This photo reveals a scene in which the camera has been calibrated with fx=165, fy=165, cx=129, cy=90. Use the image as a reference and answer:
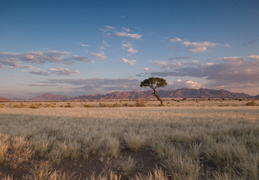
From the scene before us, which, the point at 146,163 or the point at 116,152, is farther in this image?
the point at 116,152

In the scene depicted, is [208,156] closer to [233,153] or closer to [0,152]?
[233,153]

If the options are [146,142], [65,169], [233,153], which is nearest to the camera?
[65,169]

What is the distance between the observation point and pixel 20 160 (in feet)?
14.0

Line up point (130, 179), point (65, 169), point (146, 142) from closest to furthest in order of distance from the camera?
point (130, 179) < point (65, 169) < point (146, 142)

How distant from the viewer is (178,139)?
613cm

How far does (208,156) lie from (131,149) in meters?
2.28

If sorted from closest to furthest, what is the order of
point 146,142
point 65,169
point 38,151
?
point 65,169 → point 38,151 → point 146,142

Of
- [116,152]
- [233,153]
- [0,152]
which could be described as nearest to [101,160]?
[116,152]

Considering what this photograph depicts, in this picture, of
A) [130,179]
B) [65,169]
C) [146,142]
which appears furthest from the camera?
[146,142]

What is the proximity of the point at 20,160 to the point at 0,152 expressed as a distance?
0.80 metres

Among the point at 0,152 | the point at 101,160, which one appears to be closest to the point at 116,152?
the point at 101,160

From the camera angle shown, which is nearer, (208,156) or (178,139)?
(208,156)

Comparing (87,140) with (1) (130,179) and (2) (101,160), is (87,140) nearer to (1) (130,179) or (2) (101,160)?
(2) (101,160)

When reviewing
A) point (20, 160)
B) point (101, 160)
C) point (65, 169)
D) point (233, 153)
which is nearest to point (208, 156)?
point (233, 153)
